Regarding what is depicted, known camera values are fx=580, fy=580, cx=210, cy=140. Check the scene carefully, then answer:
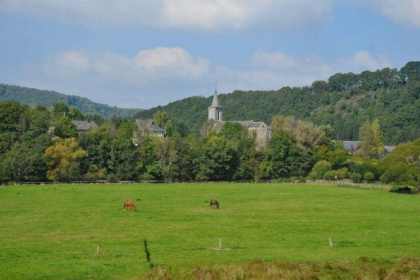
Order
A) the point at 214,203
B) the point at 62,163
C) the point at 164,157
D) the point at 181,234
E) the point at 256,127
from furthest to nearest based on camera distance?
1. the point at 256,127
2. the point at 164,157
3. the point at 62,163
4. the point at 214,203
5. the point at 181,234

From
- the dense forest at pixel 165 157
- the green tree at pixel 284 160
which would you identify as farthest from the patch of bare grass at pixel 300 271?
the green tree at pixel 284 160

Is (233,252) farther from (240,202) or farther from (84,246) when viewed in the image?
(240,202)

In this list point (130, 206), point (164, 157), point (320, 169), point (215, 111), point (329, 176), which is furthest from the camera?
Result: point (215, 111)

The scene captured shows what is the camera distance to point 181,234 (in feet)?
107

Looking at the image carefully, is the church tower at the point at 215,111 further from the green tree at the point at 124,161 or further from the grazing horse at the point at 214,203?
the grazing horse at the point at 214,203

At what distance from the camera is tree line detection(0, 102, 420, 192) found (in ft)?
284

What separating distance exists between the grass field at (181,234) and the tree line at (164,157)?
1324 inches

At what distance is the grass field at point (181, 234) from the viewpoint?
24.5 metres

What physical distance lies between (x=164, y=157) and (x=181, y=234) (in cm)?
6911

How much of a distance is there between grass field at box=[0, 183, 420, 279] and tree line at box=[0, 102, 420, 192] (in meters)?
33.6

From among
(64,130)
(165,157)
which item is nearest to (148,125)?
(165,157)

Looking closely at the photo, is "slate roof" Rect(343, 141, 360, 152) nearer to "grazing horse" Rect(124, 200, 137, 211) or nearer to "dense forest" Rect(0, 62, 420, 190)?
"dense forest" Rect(0, 62, 420, 190)

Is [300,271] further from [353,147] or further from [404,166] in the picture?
[353,147]

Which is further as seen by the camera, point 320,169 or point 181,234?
point 320,169
